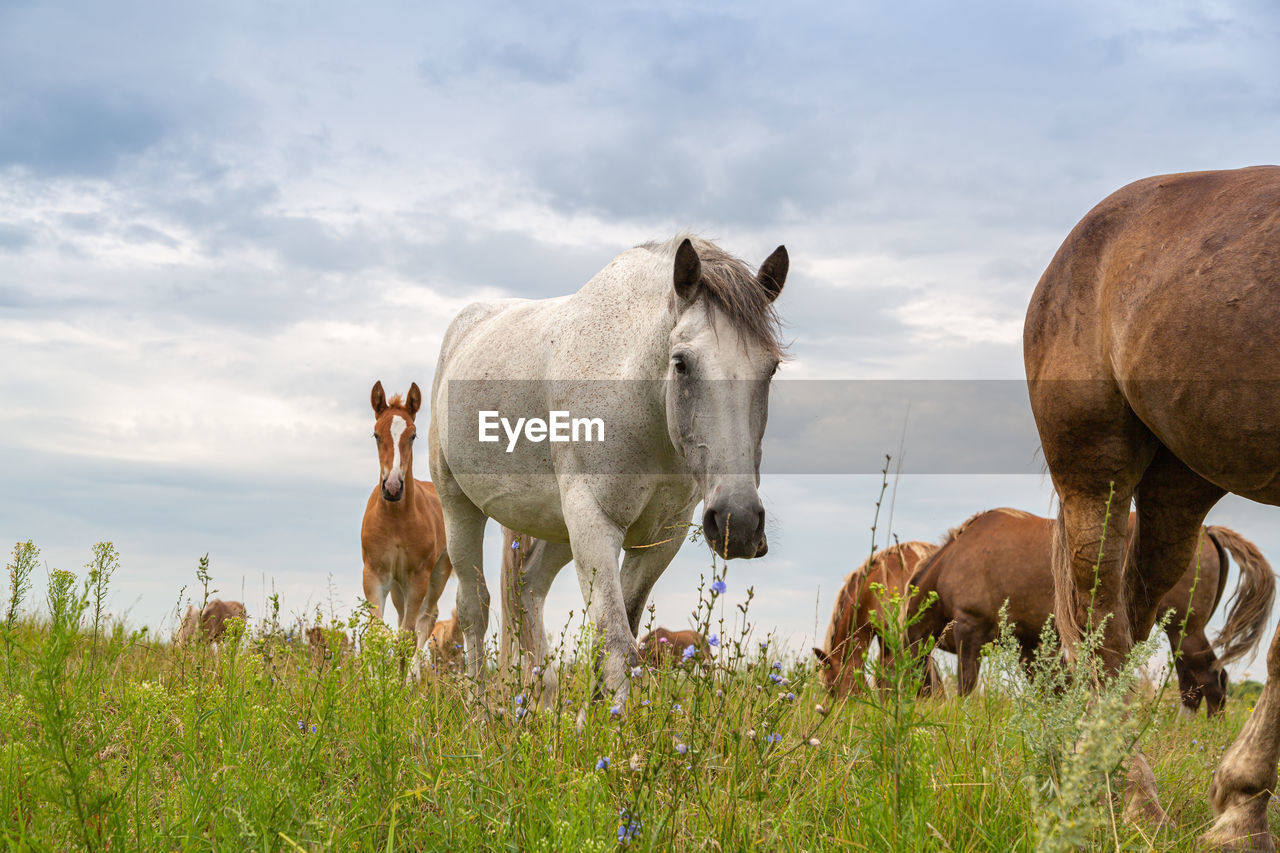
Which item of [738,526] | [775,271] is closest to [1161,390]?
[738,526]

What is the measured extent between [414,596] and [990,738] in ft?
27.2

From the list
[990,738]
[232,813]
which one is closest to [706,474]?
[990,738]

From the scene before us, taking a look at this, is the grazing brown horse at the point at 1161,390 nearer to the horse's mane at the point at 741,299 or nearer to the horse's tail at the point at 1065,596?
the horse's tail at the point at 1065,596

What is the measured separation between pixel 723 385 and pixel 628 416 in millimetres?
703

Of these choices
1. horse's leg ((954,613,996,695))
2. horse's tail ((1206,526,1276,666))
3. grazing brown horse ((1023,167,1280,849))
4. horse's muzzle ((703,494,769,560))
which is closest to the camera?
grazing brown horse ((1023,167,1280,849))

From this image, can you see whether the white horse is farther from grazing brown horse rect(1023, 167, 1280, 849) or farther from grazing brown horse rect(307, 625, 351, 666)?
grazing brown horse rect(1023, 167, 1280, 849)

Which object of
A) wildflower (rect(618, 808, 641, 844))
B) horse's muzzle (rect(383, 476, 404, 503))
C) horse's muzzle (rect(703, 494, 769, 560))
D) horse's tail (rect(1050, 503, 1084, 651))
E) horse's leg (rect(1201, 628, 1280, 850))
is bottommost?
horse's leg (rect(1201, 628, 1280, 850))

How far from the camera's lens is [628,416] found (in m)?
4.95

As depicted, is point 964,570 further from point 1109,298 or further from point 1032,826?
point 1032,826

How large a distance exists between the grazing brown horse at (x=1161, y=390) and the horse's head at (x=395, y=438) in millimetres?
6830

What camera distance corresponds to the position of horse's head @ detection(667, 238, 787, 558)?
4.26 m

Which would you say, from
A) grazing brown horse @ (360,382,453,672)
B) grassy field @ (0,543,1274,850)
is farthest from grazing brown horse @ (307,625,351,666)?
grazing brown horse @ (360,382,453,672)

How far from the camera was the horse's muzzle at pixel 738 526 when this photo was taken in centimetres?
420

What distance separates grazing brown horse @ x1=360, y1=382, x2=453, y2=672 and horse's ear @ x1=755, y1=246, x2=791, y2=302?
19.4 feet
